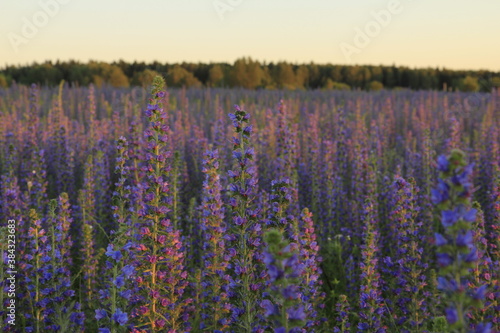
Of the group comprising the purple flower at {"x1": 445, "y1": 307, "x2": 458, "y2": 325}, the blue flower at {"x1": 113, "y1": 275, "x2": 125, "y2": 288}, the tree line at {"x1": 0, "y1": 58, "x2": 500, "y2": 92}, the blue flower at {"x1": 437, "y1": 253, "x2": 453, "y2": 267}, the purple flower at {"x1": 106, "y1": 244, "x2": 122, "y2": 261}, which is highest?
the tree line at {"x1": 0, "y1": 58, "x2": 500, "y2": 92}

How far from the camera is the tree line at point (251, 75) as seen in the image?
31797 millimetres

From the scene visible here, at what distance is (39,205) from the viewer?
6.10 metres

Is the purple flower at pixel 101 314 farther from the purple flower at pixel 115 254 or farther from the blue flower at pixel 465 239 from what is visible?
the blue flower at pixel 465 239

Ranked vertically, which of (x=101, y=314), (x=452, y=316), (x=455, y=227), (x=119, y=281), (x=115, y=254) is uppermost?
(x=455, y=227)

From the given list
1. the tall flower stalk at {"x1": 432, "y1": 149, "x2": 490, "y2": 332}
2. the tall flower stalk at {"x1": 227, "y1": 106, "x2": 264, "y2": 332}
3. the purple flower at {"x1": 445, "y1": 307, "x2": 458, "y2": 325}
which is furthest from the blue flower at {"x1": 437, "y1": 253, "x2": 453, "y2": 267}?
the tall flower stalk at {"x1": 227, "y1": 106, "x2": 264, "y2": 332}

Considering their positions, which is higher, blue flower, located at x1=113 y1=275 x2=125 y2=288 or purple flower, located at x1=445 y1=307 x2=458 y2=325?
purple flower, located at x1=445 y1=307 x2=458 y2=325

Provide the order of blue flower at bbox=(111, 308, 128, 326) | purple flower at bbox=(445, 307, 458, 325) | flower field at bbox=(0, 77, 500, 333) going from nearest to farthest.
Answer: purple flower at bbox=(445, 307, 458, 325) < flower field at bbox=(0, 77, 500, 333) < blue flower at bbox=(111, 308, 128, 326)

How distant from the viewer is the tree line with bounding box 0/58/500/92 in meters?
31.8

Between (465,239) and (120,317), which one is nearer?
(465,239)

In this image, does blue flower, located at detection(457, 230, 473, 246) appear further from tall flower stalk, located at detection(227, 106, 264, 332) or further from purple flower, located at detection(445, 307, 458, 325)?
tall flower stalk, located at detection(227, 106, 264, 332)

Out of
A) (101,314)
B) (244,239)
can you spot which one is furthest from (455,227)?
(101,314)

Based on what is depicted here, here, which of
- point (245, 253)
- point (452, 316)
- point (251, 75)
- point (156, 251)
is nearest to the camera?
point (452, 316)

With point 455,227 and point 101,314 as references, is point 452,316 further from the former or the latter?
point 101,314

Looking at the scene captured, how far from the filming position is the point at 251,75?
32.2 metres
